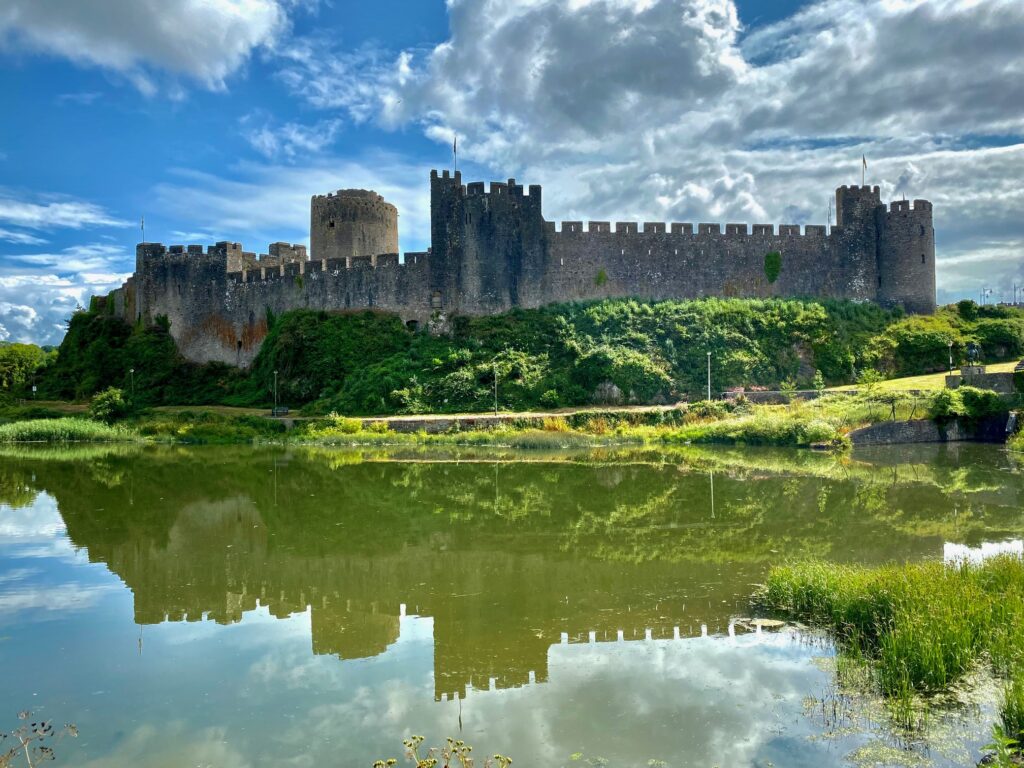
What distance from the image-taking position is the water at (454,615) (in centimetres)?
534

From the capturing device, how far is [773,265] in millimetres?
32250

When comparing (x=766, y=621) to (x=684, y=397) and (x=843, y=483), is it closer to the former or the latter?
(x=843, y=483)

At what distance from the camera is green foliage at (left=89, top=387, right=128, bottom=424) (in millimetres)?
30094

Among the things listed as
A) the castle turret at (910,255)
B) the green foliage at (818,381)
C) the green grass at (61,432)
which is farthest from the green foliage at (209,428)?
the castle turret at (910,255)

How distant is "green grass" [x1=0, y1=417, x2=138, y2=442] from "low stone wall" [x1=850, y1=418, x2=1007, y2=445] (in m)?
23.4

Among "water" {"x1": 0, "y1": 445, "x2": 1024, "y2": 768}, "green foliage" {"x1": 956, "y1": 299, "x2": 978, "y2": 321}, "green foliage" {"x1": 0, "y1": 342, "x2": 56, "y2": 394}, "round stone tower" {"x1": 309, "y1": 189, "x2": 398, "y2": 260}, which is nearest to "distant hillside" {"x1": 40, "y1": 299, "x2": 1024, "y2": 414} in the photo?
"green foliage" {"x1": 956, "y1": 299, "x2": 978, "y2": 321}

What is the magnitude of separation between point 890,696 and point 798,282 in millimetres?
28936

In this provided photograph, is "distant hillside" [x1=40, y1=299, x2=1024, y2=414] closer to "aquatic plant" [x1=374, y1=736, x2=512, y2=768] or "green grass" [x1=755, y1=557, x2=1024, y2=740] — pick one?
"green grass" [x1=755, y1=557, x2=1024, y2=740]

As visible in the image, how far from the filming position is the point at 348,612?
8.08 metres

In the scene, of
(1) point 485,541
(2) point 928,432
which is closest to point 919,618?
(1) point 485,541

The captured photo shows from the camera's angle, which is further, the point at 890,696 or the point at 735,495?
the point at 735,495

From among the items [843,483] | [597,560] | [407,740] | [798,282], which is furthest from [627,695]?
[798,282]

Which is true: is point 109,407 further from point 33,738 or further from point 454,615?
point 33,738

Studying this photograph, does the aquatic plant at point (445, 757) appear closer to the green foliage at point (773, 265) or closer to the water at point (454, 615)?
the water at point (454, 615)
